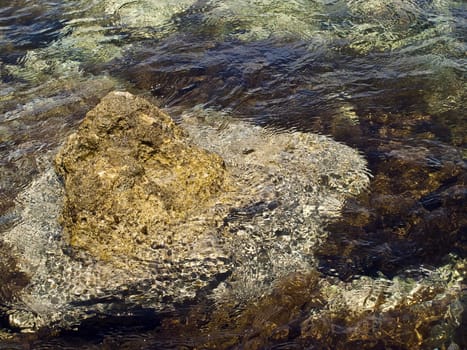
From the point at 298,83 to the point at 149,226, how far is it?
3.64 meters

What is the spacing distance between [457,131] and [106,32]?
6093 millimetres

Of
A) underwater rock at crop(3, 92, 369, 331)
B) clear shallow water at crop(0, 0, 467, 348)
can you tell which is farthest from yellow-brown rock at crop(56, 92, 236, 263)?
clear shallow water at crop(0, 0, 467, 348)

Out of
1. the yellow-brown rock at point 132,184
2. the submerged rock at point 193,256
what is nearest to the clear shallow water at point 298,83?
the submerged rock at point 193,256

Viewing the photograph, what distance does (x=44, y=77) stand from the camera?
819 cm

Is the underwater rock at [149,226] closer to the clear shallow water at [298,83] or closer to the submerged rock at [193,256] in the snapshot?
the submerged rock at [193,256]

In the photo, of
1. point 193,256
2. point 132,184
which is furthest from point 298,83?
point 193,256

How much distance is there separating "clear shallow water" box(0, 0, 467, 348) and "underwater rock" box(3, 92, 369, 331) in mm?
261

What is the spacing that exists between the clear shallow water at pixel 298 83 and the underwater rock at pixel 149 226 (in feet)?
0.86

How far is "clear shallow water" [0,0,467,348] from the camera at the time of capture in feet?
16.0

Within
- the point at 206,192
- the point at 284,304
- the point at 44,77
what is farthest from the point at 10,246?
the point at 44,77

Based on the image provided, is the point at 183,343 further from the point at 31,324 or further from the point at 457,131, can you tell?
the point at 457,131

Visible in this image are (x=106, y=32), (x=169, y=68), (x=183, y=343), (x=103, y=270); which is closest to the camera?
(x=183, y=343)

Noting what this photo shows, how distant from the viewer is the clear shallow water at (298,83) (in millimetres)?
4867

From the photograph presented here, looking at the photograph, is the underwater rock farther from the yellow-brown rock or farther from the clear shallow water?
the clear shallow water
